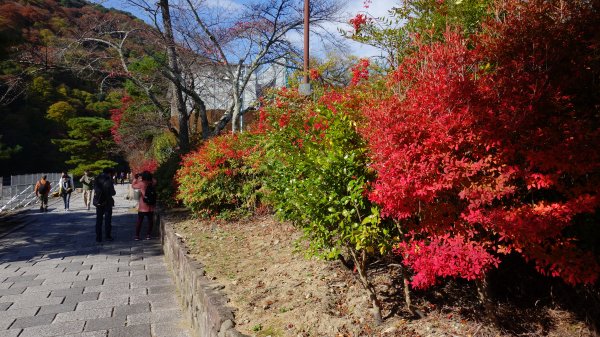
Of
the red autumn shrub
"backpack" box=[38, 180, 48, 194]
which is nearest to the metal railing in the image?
"backpack" box=[38, 180, 48, 194]

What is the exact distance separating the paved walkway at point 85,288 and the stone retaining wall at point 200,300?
0.22 meters

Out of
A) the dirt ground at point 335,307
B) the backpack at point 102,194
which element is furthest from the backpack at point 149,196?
the dirt ground at point 335,307

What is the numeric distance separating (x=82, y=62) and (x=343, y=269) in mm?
11433

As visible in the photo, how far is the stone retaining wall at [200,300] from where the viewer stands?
11.1ft

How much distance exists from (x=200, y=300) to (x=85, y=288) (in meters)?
2.64

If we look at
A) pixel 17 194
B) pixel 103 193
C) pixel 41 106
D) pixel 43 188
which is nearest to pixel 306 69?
pixel 103 193

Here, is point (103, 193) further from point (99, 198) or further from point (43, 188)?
point (43, 188)

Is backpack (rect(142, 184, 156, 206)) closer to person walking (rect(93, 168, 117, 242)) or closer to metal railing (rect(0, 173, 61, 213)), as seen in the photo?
person walking (rect(93, 168, 117, 242))

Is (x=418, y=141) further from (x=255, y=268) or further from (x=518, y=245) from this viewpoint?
(x=255, y=268)

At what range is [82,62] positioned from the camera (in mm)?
12328

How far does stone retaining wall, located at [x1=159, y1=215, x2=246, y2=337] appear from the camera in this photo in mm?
3381

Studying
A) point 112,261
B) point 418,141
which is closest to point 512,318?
point 418,141

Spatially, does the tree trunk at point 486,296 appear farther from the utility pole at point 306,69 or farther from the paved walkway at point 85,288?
the utility pole at point 306,69

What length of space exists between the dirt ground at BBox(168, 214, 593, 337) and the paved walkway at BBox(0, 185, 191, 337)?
90 cm
